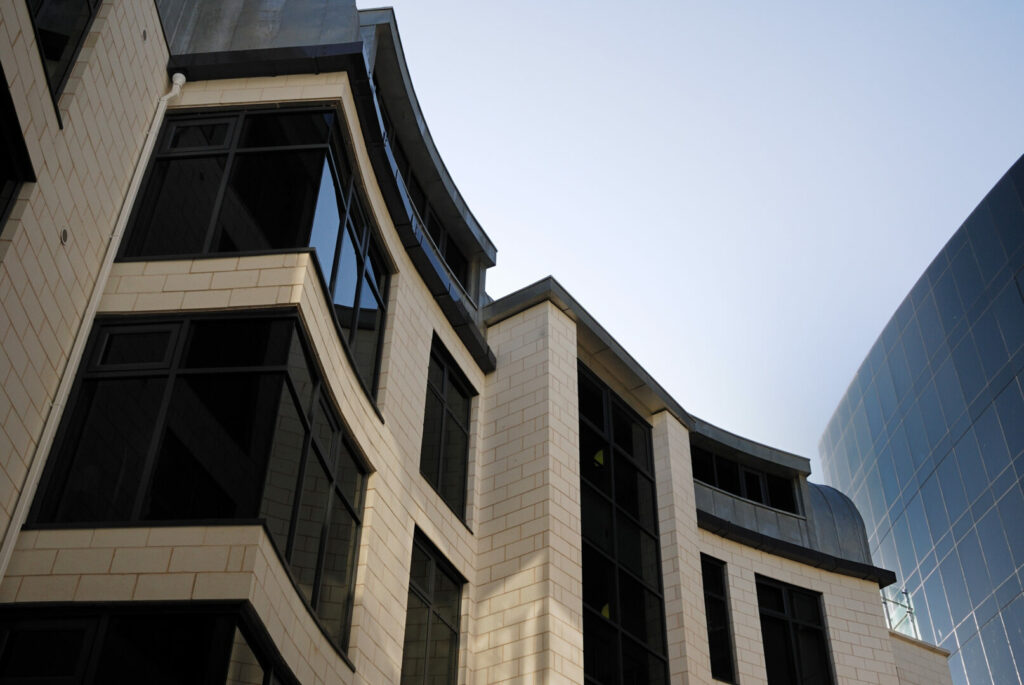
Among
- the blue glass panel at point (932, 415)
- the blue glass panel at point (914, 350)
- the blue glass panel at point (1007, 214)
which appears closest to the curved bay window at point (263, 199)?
the blue glass panel at point (1007, 214)

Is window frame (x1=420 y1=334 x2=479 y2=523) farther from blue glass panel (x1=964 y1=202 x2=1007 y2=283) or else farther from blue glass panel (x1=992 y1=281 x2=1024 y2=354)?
blue glass panel (x1=964 y1=202 x2=1007 y2=283)

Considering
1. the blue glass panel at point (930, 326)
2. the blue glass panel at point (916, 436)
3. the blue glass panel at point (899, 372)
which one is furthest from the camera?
the blue glass panel at point (899, 372)

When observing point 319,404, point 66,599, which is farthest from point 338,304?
point 66,599

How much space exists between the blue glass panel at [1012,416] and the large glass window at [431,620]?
33377 mm

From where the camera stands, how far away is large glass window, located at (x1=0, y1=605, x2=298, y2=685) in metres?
10.6

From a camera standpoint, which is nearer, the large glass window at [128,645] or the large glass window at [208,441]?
the large glass window at [128,645]

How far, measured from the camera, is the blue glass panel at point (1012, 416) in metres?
44.2

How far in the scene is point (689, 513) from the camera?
78.2 ft

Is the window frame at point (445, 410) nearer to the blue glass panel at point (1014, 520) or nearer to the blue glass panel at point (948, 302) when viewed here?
the blue glass panel at point (1014, 520)

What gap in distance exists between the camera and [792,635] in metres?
24.8

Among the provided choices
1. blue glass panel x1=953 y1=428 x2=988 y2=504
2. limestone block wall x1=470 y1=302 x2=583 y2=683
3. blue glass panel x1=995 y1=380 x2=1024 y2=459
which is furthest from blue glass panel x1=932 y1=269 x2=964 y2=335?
limestone block wall x1=470 y1=302 x2=583 y2=683

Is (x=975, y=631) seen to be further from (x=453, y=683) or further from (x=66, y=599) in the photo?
(x=66, y=599)

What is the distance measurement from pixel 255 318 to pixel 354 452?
2.78 meters

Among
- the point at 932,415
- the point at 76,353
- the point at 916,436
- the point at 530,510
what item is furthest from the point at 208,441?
the point at 916,436
